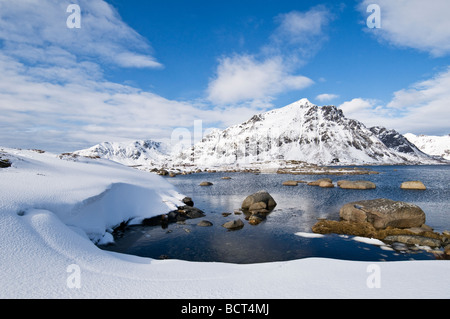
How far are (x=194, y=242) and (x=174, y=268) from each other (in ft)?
26.1

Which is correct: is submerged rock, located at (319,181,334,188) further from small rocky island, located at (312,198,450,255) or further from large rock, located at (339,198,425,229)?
large rock, located at (339,198,425,229)

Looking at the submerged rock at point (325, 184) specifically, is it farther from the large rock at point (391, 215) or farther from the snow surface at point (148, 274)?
the snow surface at point (148, 274)

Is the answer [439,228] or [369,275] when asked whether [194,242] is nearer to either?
[369,275]

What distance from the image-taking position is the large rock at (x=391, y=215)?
17.9 m

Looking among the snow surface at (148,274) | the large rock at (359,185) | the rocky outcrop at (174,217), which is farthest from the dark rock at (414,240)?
the large rock at (359,185)

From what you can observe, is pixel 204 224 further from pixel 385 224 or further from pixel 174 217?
pixel 385 224

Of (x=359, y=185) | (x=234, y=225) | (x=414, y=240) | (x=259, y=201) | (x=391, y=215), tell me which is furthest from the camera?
(x=359, y=185)

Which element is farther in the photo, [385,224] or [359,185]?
[359,185]

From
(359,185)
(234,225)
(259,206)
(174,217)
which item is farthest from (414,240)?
(359,185)

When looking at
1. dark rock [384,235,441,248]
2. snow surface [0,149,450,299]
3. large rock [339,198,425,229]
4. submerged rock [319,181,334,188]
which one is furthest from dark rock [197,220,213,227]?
submerged rock [319,181,334,188]

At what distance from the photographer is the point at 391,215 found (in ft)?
59.0

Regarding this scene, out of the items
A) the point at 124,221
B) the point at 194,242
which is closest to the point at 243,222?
the point at 194,242
